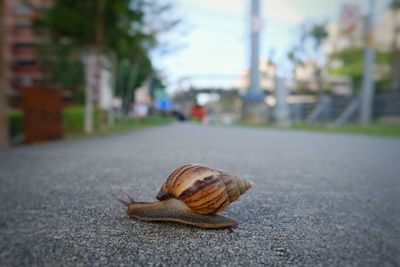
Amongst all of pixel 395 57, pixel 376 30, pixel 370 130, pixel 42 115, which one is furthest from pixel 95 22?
pixel 395 57

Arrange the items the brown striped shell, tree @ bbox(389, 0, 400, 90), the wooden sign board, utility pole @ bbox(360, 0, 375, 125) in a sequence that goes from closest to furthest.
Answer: the brown striped shell → the wooden sign board → utility pole @ bbox(360, 0, 375, 125) → tree @ bbox(389, 0, 400, 90)

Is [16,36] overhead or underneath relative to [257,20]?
overhead

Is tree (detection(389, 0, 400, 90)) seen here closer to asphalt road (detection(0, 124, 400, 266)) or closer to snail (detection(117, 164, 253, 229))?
asphalt road (detection(0, 124, 400, 266))

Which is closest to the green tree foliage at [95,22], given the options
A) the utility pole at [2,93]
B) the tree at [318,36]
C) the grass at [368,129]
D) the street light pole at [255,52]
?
the utility pole at [2,93]

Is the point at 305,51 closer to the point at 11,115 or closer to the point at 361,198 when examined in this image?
the point at 11,115

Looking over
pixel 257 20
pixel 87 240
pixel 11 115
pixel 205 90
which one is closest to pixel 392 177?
pixel 87 240

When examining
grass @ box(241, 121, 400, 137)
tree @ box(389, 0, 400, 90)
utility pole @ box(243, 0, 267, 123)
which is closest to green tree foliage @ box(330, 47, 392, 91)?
tree @ box(389, 0, 400, 90)

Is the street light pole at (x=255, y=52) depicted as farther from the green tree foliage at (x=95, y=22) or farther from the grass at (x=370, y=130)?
the green tree foliage at (x=95, y=22)
